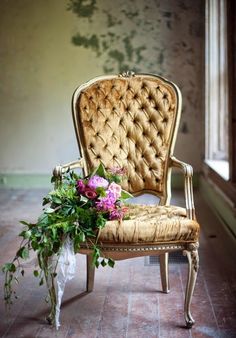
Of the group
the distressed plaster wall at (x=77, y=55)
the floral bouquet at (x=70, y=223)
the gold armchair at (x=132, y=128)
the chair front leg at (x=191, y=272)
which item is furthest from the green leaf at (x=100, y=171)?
the distressed plaster wall at (x=77, y=55)

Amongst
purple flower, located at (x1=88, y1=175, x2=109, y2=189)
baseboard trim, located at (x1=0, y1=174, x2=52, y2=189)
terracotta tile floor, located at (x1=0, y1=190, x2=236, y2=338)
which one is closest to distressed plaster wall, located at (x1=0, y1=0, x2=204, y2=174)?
baseboard trim, located at (x1=0, y1=174, x2=52, y2=189)

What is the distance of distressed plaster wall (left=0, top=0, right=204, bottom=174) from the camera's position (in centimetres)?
574

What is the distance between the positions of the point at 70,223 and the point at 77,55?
13.5 ft

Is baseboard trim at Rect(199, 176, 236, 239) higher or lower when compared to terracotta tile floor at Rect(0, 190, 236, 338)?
higher

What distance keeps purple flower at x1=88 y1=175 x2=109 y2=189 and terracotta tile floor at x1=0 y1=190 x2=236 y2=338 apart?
63cm

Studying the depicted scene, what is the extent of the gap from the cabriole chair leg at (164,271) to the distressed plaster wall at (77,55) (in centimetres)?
337

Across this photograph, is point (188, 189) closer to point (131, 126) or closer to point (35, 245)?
point (131, 126)

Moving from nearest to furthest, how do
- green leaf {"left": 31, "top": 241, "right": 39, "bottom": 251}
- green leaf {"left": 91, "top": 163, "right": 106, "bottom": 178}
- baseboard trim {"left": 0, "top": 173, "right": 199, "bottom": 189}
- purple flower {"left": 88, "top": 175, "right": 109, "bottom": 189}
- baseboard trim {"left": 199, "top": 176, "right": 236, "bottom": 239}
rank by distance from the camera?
1. green leaf {"left": 31, "top": 241, "right": 39, "bottom": 251}
2. purple flower {"left": 88, "top": 175, "right": 109, "bottom": 189}
3. green leaf {"left": 91, "top": 163, "right": 106, "bottom": 178}
4. baseboard trim {"left": 199, "top": 176, "right": 236, "bottom": 239}
5. baseboard trim {"left": 0, "top": 173, "right": 199, "bottom": 189}

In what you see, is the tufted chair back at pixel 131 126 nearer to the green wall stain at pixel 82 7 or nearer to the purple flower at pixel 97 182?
the purple flower at pixel 97 182

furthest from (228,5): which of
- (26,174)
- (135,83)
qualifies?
(26,174)

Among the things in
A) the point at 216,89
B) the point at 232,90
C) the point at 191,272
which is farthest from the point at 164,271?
the point at 216,89

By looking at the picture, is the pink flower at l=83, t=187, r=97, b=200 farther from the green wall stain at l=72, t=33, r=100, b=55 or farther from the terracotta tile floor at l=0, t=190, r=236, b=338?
the green wall stain at l=72, t=33, r=100, b=55

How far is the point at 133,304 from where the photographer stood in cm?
247

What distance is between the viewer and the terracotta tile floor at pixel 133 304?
7.15 feet
